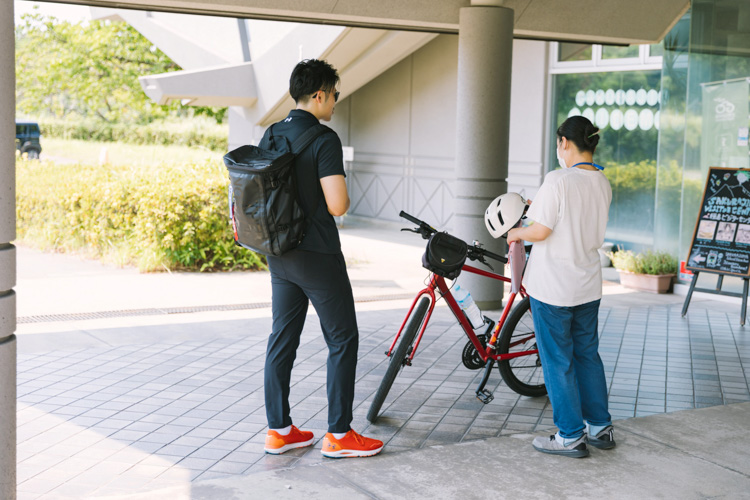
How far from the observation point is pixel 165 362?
6.45 meters

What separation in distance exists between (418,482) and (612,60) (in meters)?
9.61

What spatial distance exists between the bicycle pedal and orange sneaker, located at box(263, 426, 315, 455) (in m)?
1.32

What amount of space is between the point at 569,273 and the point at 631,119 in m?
8.46

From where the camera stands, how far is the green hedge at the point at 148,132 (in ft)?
122

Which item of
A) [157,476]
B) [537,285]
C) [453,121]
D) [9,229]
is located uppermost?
[453,121]

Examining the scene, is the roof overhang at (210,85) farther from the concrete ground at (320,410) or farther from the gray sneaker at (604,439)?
the gray sneaker at (604,439)

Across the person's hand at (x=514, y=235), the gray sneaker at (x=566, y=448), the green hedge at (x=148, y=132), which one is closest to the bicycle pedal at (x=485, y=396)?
the gray sneaker at (x=566, y=448)

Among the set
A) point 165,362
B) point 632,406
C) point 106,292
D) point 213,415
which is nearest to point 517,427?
point 632,406

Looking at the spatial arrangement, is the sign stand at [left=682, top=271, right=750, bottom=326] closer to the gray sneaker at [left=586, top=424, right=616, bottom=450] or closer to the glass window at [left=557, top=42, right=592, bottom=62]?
the gray sneaker at [left=586, top=424, right=616, bottom=450]

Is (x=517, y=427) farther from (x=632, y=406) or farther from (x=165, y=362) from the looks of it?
(x=165, y=362)

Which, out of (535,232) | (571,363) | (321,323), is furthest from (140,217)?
(571,363)

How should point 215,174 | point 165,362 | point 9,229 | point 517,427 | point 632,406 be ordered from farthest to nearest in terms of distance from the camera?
point 215,174, point 165,362, point 632,406, point 517,427, point 9,229

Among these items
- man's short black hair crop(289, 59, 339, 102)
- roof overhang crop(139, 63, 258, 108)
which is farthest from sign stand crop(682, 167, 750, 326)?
roof overhang crop(139, 63, 258, 108)

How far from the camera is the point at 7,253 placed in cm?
305
